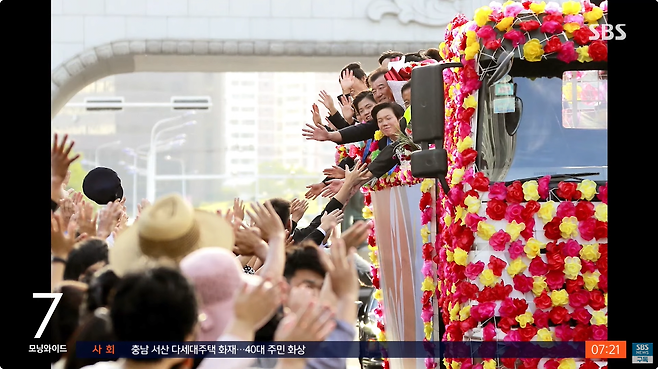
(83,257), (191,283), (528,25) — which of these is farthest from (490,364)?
(191,283)

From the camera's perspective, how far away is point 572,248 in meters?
5.38

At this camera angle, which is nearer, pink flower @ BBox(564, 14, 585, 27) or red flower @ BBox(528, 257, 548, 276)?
red flower @ BBox(528, 257, 548, 276)

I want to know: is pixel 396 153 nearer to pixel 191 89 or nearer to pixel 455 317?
pixel 455 317

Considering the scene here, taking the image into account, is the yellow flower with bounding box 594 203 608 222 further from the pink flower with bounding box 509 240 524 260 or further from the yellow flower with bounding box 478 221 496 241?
the yellow flower with bounding box 478 221 496 241

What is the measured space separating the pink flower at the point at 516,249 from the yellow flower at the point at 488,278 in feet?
0.50

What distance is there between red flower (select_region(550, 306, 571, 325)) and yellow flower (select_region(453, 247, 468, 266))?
0.55m

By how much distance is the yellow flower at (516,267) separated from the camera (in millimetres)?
5398

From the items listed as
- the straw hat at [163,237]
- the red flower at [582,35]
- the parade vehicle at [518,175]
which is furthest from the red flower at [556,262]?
the straw hat at [163,237]

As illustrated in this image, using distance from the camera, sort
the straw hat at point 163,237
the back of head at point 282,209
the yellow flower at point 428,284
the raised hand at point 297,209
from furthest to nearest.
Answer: the raised hand at point 297,209 → the back of head at point 282,209 → the yellow flower at point 428,284 → the straw hat at point 163,237

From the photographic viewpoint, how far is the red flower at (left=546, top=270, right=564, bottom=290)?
17.7ft

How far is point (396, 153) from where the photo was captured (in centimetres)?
691

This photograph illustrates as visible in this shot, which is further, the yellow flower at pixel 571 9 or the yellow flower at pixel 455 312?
the yellow flower at pixel 571 9

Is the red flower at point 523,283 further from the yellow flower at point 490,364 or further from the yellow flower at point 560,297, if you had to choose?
the yellow flower at point 490,364
